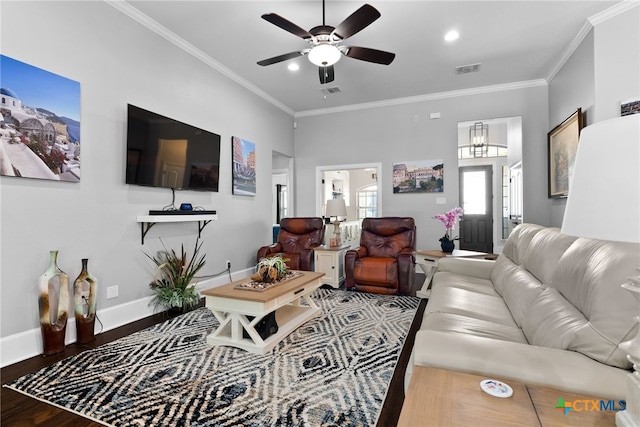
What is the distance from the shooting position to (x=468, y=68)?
4324mm

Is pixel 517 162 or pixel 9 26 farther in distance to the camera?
pixel 517 162

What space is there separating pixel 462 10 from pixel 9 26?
3.72 metres

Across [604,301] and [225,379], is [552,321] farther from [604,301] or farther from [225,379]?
[225,379]

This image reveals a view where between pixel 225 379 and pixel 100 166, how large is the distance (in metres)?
2.16

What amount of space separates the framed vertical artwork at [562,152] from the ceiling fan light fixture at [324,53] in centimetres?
273

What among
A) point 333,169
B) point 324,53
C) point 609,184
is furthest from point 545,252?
point 333,169

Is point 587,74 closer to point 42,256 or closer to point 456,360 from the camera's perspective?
point 456,360

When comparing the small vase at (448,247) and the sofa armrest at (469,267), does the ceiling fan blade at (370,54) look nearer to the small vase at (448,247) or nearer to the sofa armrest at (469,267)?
the sofa armrest at (469,267)

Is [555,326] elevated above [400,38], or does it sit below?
below

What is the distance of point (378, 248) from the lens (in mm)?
4496

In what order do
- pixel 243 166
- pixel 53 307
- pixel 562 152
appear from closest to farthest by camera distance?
pixel 53 307 → pixel 562 152 → pixel 243 166

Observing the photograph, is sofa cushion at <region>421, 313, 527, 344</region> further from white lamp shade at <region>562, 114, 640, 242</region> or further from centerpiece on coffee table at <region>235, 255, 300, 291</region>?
centerpiece on coffee table at <region>235, 255, 300, 291</region>

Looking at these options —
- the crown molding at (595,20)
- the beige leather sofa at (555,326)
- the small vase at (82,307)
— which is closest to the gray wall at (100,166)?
the small vase at (82,307)

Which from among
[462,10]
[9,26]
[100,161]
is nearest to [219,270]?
[100,161]
